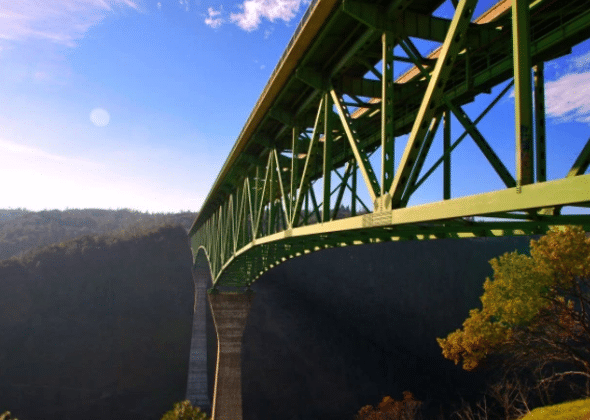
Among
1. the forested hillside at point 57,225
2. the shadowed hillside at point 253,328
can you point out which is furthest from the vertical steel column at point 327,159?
the forested hillside at point 57,225

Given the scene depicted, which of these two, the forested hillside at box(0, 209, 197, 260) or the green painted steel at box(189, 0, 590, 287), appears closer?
the green painted steel at box(189, 0, 590, 287)

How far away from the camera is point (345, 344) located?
228 ft

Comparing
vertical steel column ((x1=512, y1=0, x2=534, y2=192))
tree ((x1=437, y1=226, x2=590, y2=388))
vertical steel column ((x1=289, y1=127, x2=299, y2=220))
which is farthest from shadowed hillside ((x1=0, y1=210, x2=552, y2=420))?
vertical steel column ((x1=512, y1=0, x2=534, y2=192))

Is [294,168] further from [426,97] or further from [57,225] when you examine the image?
[57,225]

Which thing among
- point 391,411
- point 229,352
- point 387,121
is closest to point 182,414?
point 229,352

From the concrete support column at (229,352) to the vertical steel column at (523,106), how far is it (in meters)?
30.0

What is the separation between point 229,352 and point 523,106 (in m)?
31.3

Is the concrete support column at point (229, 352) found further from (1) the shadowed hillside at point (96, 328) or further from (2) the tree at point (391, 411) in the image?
(1) the shadowed hillside at point (96, 328)

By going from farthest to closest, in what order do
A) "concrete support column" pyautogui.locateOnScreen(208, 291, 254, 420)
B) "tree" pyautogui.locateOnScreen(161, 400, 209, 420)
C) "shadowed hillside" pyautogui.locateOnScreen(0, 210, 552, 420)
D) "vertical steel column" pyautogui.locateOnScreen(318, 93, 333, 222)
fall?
"shadowed hillside" pyautogui.locateOnScreen(0, 210, 552, 420)
"concrete support column" pyautogui.locateOnScreen(208, 291, 254, 420)
"tree" pyautogui.locateOnScreen(161, 400, 209, 420)
"vertical steel column" pyautogui.locateOnScreen(318, 93, 333, 222)

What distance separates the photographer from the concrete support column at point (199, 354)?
52344mm

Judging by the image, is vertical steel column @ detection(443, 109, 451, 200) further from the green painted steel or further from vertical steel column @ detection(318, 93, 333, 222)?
vertical steel column @ detection(318, 93, 333, 222)

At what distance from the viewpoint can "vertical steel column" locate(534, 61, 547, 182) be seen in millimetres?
7102

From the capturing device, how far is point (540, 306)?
22.9 meters

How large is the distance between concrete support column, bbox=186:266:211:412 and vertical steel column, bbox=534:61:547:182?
50089 mm
